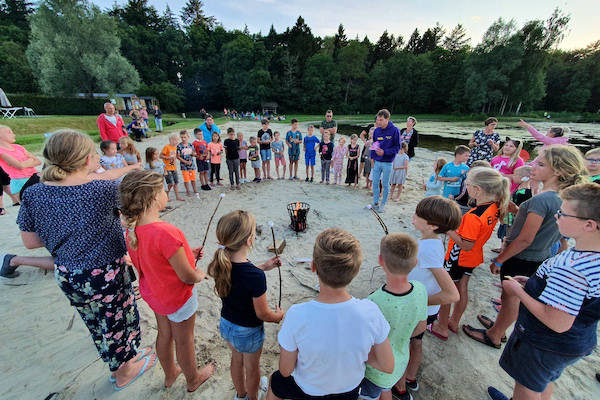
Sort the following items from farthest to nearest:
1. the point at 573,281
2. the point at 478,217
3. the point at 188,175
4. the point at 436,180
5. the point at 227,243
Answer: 1. the point at 188,175
2. the point at 436,180
3. the point at 478,217
4. the point at 227,243
5. the point at 573,281

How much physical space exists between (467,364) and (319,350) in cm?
223

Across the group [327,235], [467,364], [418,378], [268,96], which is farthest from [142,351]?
[268,96]

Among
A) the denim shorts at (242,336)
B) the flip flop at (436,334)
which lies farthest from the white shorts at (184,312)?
the flip flop at (436,334)

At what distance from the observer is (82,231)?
1739 mm

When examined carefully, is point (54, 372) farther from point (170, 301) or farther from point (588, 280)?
point (588, 280)

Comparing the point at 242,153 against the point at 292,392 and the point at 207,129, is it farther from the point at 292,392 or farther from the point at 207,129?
the point at 292,392

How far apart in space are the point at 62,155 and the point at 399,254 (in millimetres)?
2284

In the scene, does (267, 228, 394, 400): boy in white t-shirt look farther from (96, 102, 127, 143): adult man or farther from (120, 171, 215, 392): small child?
(96, 102, 127, 143): adult man

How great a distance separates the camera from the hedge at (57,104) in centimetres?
2586

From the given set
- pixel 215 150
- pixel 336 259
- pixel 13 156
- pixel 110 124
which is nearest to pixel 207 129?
pixel 215 150

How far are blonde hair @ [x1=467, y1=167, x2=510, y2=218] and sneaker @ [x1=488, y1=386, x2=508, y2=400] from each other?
159 centimetres

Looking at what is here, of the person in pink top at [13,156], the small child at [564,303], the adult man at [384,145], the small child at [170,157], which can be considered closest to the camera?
the small child at [564,303]

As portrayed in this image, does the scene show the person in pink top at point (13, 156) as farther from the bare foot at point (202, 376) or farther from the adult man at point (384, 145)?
the adult man at point (384, 145)

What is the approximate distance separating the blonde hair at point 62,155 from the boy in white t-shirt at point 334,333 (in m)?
1.68
